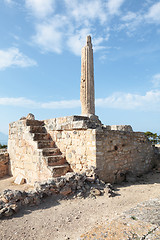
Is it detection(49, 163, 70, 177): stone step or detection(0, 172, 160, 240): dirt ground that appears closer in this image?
detection(0, 172, 160, 240): dirt ground

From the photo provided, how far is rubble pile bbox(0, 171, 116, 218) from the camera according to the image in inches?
131

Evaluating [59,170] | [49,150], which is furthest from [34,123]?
[59,170]

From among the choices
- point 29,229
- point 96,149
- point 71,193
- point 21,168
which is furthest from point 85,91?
point 29,229

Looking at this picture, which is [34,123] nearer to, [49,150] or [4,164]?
[49,150]

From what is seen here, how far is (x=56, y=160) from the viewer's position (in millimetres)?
5559

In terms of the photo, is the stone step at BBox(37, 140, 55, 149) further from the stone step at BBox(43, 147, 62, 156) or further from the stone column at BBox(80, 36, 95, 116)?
the stone column at BBox(80, 36, 95, 116)

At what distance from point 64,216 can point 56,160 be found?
2.46 meters

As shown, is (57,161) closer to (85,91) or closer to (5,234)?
(5,234)

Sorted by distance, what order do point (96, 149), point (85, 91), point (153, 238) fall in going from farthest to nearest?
point (85, 91), point (96, 149), point (153, 238)

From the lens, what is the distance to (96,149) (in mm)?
4938

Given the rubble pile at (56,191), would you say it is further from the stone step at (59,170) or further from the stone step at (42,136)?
the stone step at (42,136)

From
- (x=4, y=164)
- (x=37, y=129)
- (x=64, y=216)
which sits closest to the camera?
(x=64, y=216)

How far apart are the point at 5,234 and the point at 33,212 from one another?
737mm

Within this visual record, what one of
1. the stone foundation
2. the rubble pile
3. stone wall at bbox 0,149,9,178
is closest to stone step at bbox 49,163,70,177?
the stone foundation
